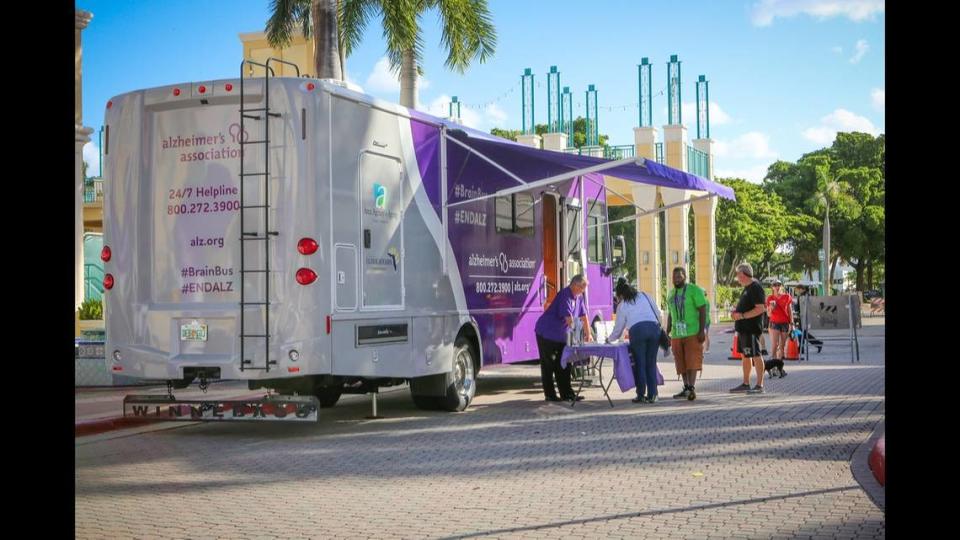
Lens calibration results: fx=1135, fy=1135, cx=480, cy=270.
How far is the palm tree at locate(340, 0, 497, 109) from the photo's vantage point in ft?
72.5

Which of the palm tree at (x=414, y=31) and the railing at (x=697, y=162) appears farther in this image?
the railing at (x=697, y=162)

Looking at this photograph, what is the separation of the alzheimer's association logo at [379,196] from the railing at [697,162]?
34802mm

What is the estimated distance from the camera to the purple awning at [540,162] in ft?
44.8

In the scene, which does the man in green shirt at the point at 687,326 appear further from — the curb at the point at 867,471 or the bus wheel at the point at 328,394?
the bus wheel at the point at 328,394

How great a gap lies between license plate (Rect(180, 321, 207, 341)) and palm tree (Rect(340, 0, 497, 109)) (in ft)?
39.1

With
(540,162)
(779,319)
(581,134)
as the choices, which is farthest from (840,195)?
(540,162)

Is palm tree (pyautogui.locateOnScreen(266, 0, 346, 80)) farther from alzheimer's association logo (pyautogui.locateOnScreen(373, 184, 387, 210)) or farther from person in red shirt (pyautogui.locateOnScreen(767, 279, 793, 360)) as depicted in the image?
alzheimer's association logo (pyautogui.locateOnScreen(373, 184, 387, 210))

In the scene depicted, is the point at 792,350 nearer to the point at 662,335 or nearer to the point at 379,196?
the point at 662,335

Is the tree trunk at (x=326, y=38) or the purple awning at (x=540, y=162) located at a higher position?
the tree trunk at (x=326, y=38)

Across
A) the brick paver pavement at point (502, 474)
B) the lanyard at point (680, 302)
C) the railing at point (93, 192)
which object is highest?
the railing at point (93, 192)

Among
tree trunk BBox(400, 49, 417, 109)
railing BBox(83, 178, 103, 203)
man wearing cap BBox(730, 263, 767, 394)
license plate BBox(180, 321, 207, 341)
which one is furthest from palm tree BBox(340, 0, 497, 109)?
railing BBox(83, 178, 103, 203)

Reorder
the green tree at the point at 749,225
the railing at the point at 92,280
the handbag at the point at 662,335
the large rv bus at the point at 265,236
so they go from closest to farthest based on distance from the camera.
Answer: the large rv bus at the point at 265,236
the handbag at the point at 662,335
the railing at the point at 92,280
the green tree at the point at 749,225

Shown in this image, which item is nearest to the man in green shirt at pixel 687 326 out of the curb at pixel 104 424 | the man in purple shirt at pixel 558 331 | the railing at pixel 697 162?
the man in purple shirt at pixel 558 331
